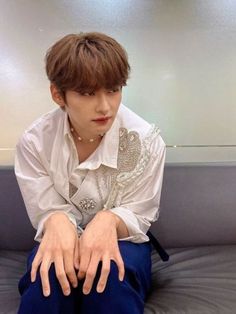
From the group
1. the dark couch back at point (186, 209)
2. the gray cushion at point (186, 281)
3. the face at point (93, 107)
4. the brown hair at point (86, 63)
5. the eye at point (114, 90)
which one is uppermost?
the brown hair at point (86, 63)

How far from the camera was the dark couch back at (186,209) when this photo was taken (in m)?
1.38

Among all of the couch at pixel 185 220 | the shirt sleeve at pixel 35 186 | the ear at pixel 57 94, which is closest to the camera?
the ear at pixel 57 94

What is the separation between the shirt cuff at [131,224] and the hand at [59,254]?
0.47ft

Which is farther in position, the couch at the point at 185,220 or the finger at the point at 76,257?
the couch at the point at 185,220

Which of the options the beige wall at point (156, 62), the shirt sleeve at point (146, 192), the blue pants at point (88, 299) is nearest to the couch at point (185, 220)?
the beige wall at point (156, 62)

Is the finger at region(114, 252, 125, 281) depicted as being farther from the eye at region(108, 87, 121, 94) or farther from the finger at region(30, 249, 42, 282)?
the eye at region(108, 87, 121, 94)

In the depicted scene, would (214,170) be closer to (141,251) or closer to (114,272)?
(141,251)

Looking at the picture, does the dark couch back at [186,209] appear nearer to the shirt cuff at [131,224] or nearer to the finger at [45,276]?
the shirt cuff at [131,224]

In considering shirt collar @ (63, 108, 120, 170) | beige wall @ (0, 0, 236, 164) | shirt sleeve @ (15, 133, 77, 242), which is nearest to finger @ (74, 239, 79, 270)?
shirt sleeve @ (15, 133, 77, 242)

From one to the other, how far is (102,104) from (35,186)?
33cm

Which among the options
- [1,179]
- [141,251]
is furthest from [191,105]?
[1,179]

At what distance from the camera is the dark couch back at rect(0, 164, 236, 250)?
138 cm

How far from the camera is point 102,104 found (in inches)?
37.4

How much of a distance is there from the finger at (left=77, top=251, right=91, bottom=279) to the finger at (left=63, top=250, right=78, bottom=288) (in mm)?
16
